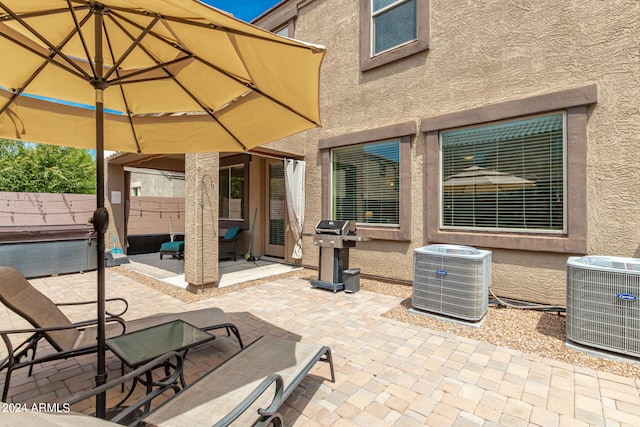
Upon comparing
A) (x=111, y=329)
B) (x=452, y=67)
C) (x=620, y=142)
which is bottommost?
(x=111, y=329)

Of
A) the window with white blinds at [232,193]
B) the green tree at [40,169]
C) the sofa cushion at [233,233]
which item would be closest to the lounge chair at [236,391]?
the sofa cushion at [233,233]

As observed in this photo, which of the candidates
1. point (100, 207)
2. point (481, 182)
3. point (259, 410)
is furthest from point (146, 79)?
point (481, 182)

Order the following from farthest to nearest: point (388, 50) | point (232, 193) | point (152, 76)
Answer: point (232, 193) → point (388, 50) → point (152, 76)

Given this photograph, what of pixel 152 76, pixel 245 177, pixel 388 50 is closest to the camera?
pixel 152 76

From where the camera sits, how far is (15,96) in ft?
9.16

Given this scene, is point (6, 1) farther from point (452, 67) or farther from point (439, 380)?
point (452, 67)

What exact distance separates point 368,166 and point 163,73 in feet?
15.4

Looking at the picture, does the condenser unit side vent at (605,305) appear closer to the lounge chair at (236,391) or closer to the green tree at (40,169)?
the lounge chair at (236,391)

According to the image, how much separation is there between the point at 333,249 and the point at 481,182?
9.66 feet

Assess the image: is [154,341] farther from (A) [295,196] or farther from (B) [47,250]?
(B) [47,250]

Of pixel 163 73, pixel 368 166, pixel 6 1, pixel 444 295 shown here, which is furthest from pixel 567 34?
pixel 6 1

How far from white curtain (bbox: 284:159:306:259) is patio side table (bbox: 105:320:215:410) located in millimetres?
4560

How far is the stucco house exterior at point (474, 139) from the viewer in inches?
168

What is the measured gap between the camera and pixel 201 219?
5.62 m
